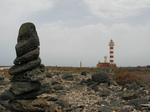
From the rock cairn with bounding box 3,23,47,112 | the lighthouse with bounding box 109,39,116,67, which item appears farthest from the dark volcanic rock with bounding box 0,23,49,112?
the lighthouse with bounding box 109,39,116,67

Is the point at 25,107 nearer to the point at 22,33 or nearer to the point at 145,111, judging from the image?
the point at 22,33

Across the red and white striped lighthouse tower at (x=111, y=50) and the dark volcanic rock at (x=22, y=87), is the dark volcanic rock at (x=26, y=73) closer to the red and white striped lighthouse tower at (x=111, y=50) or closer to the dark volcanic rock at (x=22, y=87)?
the dark volcanic rock at (x=22, y=87)

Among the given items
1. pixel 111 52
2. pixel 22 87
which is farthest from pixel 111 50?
pixel 22 87

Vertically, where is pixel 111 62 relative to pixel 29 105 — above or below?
above

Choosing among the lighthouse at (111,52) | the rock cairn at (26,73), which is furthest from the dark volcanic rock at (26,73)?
the lighthouse at (111,52)

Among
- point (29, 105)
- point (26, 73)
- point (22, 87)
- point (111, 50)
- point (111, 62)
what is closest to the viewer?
point (29, 105)

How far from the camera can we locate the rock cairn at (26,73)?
1240cm

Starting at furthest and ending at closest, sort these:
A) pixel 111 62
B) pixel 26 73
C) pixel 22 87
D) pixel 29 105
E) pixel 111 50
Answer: pixel 111 50 < pixel 111 62 < pixel 26 73 < pixel 22 87 < pixel 29 105

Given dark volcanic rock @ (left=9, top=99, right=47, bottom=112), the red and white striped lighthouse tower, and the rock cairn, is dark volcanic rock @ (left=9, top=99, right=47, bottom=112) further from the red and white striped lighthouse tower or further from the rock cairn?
the red and white striped lighthouse tower

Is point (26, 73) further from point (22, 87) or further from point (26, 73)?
point (22, 87)

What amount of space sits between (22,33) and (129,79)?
1881 centimetres

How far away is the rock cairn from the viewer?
40.7ft

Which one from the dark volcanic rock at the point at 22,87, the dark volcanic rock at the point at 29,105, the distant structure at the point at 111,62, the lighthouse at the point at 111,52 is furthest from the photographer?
the distant structure at the point at 111,62

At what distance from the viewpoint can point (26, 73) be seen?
496 inches
